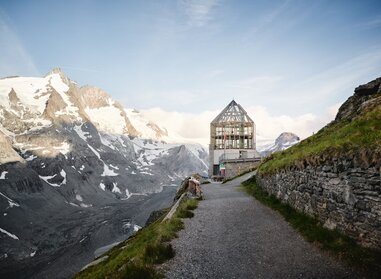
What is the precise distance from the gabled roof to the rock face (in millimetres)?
61706

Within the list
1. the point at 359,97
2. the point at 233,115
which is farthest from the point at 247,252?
the point at 233,115

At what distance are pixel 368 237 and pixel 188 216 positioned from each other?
38.7 feet

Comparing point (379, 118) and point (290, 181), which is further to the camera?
point (290, 181)

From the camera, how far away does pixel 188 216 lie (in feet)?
67.9

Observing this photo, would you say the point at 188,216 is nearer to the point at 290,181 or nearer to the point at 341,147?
the point at 290,181

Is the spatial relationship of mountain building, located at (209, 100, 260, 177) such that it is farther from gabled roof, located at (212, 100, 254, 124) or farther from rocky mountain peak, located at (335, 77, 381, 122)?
rocky mountain peak, located at (335, 77, 381, 122)

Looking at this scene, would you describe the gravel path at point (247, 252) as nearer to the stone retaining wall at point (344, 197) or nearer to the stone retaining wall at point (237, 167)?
the stone retaining wall at point (344, 197)

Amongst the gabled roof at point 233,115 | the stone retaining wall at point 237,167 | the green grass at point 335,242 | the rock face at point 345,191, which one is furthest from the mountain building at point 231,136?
the green grass at point 335,242

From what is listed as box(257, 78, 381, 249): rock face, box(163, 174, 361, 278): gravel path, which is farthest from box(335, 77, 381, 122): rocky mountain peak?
box(163, 174, 361, 278): gravel path

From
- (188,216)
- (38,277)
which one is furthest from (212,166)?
(38,277)

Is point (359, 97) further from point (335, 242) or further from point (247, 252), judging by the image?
point (247, 252)

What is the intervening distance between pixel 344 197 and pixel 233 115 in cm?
6935

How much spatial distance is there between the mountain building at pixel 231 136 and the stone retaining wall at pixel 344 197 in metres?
58.1

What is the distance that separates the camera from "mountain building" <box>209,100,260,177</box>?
76938 millimetres
